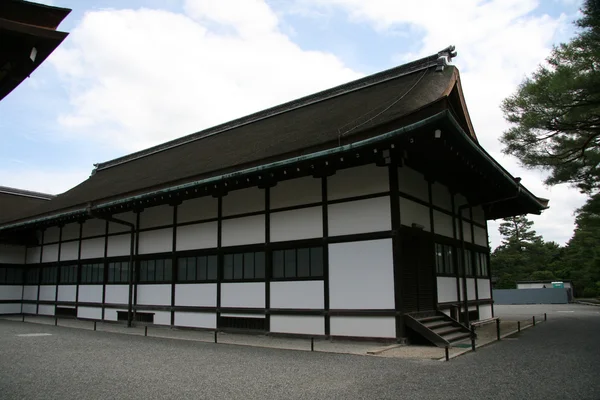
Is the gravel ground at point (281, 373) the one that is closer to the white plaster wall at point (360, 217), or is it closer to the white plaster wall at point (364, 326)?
the white plaster wall at point (364, 326)

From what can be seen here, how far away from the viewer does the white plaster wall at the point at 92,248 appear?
52.5 ft

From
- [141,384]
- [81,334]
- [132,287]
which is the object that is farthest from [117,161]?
[141,384]

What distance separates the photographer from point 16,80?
3.93 m

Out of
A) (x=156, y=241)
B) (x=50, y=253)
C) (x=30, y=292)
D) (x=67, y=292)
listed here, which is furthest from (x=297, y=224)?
(x=30, y=292)

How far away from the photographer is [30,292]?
1905cm

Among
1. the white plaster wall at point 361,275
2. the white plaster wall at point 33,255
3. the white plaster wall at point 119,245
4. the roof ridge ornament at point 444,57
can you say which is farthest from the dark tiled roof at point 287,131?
the white plaster wall at point 361,275

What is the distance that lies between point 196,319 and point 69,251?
7.62 metres

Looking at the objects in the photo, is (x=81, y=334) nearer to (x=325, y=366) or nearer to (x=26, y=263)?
(x=325, y=366)

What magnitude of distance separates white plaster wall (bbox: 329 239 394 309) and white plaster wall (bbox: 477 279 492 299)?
6.27m

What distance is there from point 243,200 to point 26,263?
12966 millimetres

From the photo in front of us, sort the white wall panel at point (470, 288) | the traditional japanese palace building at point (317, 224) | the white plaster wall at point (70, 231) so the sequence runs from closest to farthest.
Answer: the traditional japanese palace building at point (317, 224), the white wall panel at point (470, 288), the white plaster wall at point (70, 231)

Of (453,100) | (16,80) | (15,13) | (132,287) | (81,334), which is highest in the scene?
(453,100)

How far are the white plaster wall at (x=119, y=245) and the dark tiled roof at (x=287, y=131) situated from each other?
4.80 ft

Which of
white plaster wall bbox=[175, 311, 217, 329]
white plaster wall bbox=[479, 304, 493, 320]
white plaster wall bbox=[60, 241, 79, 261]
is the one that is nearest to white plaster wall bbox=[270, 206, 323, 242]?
white plaster wall bbox=[175, 311, 217, 329]
